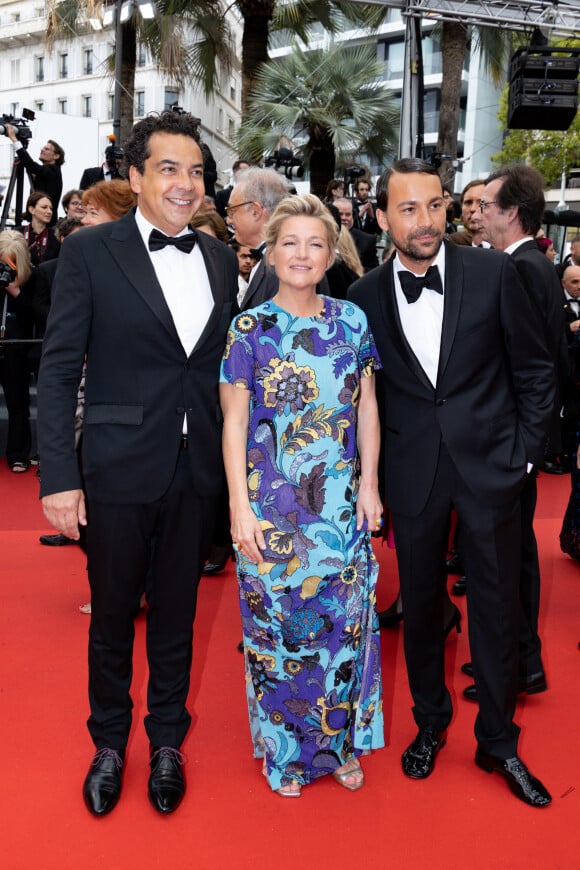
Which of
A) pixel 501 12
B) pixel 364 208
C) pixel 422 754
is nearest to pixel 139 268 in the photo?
pixel 422 754

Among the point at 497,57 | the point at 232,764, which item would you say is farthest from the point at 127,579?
the point at 497,57

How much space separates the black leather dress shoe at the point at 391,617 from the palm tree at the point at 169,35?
1136 centimetres

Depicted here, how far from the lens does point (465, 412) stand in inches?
96.0

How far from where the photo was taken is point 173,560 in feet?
8.26

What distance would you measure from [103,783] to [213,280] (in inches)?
62.3

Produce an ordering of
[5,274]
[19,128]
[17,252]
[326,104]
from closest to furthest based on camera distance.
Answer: [5,274]
[17,252]
[19,128]
[326,104]

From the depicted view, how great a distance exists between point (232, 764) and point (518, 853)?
3.13ft

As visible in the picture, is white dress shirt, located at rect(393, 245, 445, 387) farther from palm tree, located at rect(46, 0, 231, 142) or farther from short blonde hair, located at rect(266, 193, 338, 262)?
palm tree, located at rect(46, 0, 231, 142)

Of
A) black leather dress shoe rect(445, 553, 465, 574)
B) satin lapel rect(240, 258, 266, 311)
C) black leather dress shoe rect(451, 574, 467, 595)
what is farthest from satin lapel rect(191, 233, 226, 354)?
black leather dress shoe rect(445, 553, 465, 574)

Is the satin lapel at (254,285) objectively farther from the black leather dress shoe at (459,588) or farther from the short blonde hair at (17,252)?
the short blonde hair at (17,252)

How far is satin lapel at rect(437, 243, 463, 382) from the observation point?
2.42 meters

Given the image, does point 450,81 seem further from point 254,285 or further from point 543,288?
point 254,285

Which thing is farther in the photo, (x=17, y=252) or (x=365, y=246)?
(x=365, y=246)

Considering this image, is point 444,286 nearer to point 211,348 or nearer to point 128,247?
point 211,348
